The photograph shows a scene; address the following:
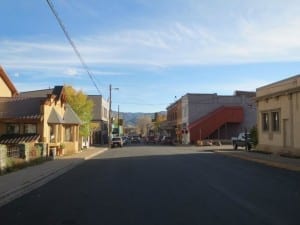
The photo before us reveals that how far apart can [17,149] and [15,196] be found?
50.1ft

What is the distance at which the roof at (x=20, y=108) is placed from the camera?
144 ft

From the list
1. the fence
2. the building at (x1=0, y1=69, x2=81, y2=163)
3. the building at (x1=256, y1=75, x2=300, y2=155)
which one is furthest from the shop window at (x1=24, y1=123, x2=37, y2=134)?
the building at (x1=256, y1=75, x2=300, y2=155)

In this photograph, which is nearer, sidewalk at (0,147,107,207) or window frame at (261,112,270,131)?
sidewalk at (0,147,107,207)

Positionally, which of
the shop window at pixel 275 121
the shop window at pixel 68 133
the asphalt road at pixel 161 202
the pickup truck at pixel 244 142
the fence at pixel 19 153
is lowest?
the asphalt road at pixel 161 202

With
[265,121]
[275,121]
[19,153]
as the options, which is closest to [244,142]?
[265,121]

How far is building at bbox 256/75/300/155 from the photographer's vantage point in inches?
1547

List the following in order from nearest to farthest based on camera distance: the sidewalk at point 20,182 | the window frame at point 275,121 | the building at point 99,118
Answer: the sidewalk at point 20,182 → the window frame at point 275,121 → the building at point 99,118

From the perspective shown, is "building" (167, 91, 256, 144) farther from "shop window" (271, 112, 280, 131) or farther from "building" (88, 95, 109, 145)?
"shop window" (271, 112, 280, 131)

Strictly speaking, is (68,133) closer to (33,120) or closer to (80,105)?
(33,120)

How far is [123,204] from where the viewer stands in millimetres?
14047

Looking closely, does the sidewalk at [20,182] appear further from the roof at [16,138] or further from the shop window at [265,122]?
the shop window at [265,122]

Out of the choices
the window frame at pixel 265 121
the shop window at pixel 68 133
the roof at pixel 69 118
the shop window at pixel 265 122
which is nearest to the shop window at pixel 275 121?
the window frame at pixel 265 121

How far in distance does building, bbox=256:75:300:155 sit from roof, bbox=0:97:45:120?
62.2ft

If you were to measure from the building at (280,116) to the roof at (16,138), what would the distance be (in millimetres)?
19058
